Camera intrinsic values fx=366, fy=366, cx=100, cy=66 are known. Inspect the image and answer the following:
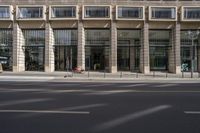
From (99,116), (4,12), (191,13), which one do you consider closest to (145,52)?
(191,13)

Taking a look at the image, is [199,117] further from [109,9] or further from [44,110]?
[109,9]

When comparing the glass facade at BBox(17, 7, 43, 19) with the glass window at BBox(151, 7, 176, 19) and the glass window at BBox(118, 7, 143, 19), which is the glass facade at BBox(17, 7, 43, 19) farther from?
the glass window at BBox(151, 7, 176, 19)

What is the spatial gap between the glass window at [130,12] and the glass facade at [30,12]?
11.8 metres

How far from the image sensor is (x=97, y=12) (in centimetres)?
5422

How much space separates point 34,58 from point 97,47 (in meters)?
9.83

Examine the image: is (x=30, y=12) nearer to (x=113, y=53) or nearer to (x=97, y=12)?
(x=97, y=12)

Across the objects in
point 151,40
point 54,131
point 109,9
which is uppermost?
point 109,9

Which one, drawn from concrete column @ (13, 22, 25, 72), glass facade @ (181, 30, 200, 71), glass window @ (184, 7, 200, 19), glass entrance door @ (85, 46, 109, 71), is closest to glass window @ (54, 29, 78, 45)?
glass entrance door @ (85, 46, 109, 71)

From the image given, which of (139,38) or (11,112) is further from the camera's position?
(139,38)

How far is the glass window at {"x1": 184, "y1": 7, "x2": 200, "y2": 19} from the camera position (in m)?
54.4

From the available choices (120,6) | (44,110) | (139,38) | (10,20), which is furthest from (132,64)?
(44,110)

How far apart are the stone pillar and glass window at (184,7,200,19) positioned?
6.38ft

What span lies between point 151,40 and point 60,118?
155 ft

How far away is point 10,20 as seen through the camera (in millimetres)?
53875
